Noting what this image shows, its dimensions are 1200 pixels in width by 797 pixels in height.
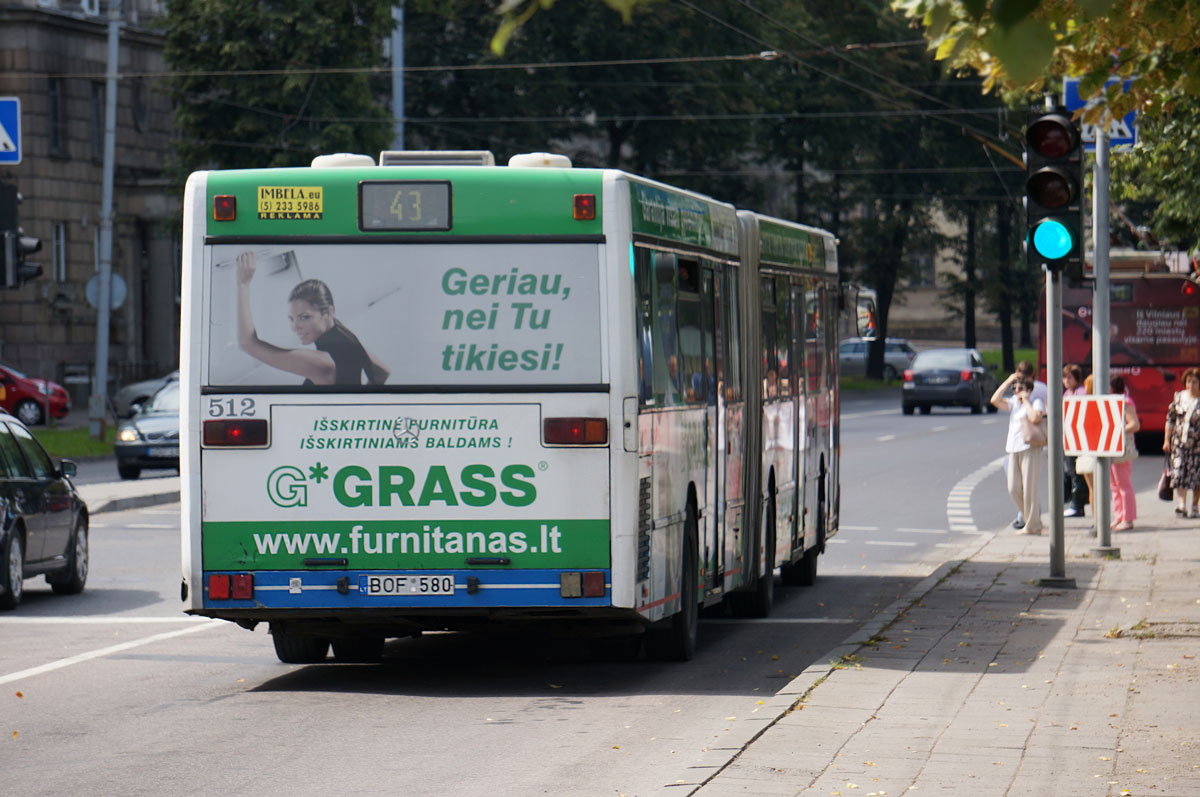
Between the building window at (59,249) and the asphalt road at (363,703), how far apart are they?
36.9 metres

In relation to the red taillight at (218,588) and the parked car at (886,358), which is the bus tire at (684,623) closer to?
the red taillight at (218,588)

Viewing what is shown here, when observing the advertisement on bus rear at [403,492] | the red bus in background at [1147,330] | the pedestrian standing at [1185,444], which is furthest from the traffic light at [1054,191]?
the red bus in background at [1147,330]

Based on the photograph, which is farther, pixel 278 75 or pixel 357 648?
pixel 278 75

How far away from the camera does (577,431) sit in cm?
1041

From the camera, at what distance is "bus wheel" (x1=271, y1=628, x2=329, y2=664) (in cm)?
1185

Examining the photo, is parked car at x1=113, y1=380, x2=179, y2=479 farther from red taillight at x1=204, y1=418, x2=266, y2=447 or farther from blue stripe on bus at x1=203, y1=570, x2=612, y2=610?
blue stripe on bus at x1=203, y1=570, x2=612, y2=610

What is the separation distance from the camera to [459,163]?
1123 centimetres

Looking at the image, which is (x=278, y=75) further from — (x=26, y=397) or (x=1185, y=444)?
(x=1185, y=444)

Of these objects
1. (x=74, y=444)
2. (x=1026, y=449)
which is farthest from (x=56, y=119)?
(x=1026, y=449)

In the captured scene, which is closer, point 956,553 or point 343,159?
point 343,159

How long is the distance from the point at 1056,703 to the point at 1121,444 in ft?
26.5

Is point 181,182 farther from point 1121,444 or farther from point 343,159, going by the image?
point 343,159

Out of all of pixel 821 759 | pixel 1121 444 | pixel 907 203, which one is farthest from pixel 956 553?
pixel 907 203

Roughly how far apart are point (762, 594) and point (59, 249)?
4168 cm
